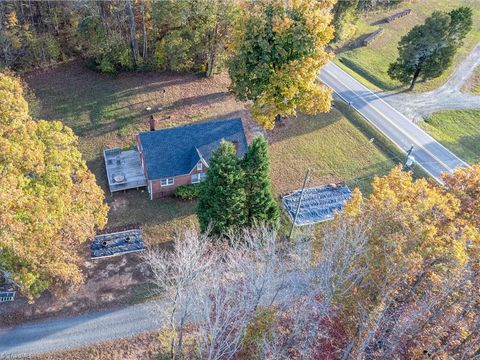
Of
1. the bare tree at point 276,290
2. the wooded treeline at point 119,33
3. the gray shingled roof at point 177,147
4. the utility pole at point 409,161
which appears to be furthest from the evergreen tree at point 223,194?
the wooded treeline at point 119,33

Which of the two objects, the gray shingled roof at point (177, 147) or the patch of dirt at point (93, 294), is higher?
the gray shingled roof at point (177, 147)

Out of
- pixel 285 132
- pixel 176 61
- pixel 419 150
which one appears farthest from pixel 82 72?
pixel 419 150

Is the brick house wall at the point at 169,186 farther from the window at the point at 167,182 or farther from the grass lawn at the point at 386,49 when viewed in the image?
the grass lawn at the point at 386,49

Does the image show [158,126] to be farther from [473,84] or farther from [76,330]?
[473,84]

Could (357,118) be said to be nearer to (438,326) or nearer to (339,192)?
(339,192)

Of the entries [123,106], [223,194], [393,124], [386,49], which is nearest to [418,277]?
[223,194]
